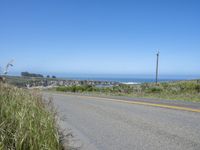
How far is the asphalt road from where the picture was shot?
6582 millimetres

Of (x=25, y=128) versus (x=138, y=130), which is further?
(x=138, y=130)

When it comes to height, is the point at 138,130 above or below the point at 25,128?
below

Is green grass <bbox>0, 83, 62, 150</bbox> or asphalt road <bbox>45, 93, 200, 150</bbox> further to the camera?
asphalt road <bbox>45, 93, 200, 150</bbox>

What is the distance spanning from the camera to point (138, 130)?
804 cm

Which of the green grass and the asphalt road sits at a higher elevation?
the green grass

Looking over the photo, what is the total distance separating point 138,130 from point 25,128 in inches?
131

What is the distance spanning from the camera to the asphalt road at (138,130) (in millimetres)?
6582

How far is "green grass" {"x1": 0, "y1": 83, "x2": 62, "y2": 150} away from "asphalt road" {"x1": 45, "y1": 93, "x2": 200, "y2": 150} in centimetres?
98

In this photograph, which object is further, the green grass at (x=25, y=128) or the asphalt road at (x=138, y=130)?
the asphalt road at (x=138, y=130)

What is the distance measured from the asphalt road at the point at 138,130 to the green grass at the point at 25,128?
98 cm

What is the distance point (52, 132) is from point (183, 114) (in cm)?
562

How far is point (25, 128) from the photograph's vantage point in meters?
5.54

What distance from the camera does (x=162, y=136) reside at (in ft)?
23.8

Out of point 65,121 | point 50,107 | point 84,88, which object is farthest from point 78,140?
point 84,88
